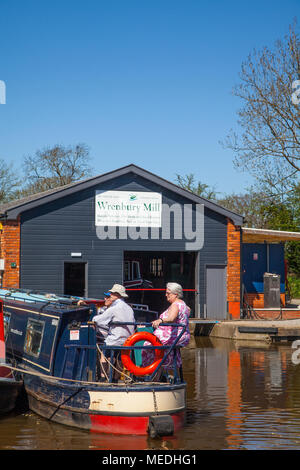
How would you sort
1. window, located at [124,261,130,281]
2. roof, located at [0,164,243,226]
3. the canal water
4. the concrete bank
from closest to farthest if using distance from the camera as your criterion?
the canal water, the concrete bank, roof, located at [0,164,243,226], window, located at [124,261,130,281]

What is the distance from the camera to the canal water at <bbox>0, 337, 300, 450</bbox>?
960cm

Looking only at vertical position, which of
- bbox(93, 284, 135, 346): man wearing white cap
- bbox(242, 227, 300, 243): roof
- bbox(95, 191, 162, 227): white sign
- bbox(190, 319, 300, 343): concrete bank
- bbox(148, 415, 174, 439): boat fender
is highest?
bbox(95, 191, 162, 227): white sign

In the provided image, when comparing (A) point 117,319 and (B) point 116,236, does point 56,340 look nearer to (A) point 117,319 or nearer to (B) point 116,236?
(A) point 117,319

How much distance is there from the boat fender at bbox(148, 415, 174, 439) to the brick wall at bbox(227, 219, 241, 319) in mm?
17130

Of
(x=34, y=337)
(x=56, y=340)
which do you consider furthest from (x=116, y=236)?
(x=56, y=340)

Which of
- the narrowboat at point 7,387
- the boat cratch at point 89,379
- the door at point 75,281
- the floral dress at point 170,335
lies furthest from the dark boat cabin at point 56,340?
the door at point 75,281

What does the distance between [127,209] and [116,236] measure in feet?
3.71

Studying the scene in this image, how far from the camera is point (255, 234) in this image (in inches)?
1127

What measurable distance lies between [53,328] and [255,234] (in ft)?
60.3

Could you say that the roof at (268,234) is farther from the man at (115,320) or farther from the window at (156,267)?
the man at (115,320)

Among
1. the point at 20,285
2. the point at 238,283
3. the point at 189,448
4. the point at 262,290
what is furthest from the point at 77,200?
the point at 189,448

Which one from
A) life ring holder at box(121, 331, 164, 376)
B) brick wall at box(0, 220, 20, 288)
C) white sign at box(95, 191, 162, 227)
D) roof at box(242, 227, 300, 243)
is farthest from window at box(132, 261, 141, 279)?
life ring holder at box(121, 331, 164, 376)

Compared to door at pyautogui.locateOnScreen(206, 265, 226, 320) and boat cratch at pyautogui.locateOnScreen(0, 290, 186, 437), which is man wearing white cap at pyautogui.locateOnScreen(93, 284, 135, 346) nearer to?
boat cratch at pyautogui.locateOnScreen(0, 290, 186, 437)

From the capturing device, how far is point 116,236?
25.6 meters
